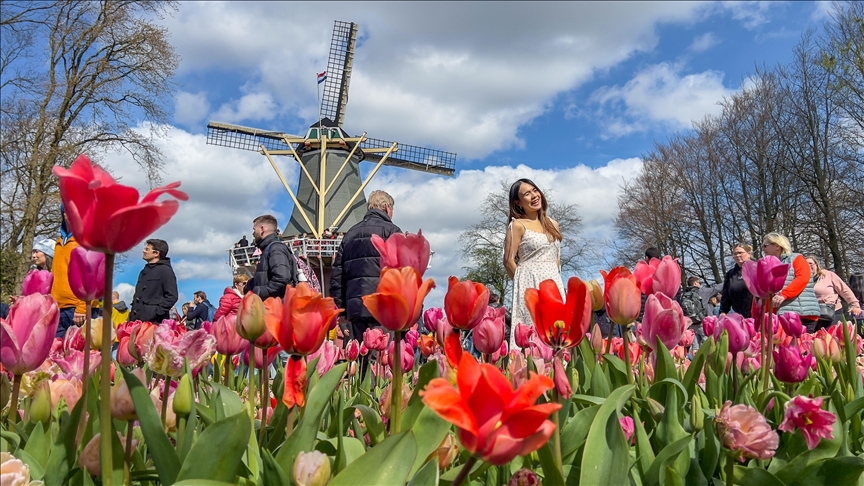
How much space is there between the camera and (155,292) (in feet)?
18.7

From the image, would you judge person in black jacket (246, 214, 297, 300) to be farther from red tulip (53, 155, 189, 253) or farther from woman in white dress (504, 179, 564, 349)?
red tulip (53, 155, 189, 253)

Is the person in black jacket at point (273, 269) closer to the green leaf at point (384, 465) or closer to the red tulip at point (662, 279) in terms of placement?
the red tulip at point (662, 279)

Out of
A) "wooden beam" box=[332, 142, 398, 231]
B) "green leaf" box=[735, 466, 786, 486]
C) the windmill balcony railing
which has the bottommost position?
"green leaf" box=[735, 466, 786, 486]

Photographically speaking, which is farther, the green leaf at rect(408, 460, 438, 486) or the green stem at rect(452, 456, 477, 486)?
the green leaf at rect(408, 460, 438, 486)

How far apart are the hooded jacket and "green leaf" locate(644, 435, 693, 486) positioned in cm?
510

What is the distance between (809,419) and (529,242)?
3760mm

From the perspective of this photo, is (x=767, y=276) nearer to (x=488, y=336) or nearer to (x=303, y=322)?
(x=488, y=336)

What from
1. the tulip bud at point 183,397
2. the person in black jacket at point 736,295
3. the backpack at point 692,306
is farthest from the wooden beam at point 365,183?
the tulip bud at point 183,397

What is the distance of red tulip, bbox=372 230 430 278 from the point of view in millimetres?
1245

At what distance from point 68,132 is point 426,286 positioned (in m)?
17.9

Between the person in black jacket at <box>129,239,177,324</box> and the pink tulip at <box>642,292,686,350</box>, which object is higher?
the person in black jacket at <box>129,239,177,324</box>

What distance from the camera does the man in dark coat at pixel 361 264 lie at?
5324 millimetres

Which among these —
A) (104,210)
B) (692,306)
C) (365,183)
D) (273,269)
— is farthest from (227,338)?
(365,183)

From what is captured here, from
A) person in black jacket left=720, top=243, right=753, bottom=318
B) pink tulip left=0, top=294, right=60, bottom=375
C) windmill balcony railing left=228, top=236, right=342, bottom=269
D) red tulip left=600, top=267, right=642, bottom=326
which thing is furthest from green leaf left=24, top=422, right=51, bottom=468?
windmill balcony railing left=228, top=236, right=342, bottom=269
